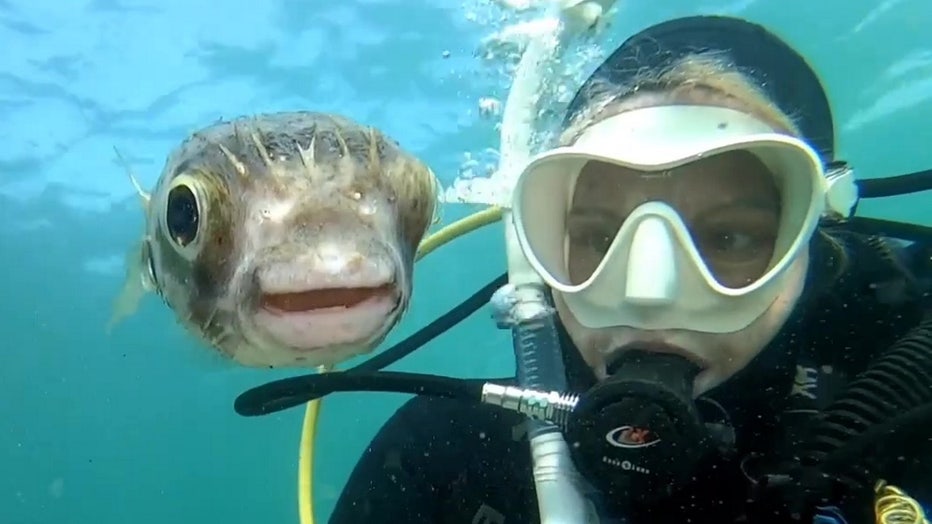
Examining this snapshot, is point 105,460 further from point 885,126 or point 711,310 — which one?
point 711,310

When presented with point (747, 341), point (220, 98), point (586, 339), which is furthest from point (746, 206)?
point (220, 98)

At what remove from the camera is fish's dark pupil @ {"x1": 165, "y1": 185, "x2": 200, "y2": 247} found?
2075mm

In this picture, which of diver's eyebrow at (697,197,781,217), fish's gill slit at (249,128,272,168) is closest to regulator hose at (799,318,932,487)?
diver's eyebrow at (697,197,781,217)

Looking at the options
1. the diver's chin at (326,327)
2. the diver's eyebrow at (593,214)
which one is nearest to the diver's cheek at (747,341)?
the diver's eyebrow at (593,214)

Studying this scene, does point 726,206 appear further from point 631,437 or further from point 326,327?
point 326,327

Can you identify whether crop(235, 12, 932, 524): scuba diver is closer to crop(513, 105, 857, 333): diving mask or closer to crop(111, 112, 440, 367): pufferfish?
crop(513, 105, 857, 333): diving mask

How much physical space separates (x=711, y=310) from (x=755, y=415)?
44cm

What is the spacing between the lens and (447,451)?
380cm

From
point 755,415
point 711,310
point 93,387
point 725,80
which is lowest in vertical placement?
point 93,387

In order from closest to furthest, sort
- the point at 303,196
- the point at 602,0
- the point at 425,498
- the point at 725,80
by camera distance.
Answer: the point at 303,196, the point at 725,80, the point at 425,498, the point at 602,0

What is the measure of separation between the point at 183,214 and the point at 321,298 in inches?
19.1

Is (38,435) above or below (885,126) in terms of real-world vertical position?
below

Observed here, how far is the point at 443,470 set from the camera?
12.3ft

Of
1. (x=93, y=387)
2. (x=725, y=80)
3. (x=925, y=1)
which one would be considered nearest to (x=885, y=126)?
(x=925, y=1)
